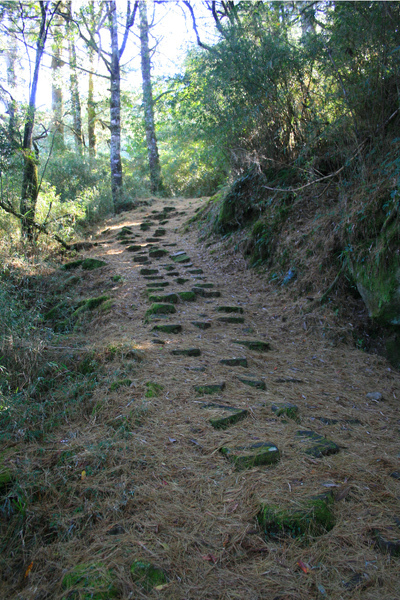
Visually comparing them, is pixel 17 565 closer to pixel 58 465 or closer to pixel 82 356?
pixel 58 465

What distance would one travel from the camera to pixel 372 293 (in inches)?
165

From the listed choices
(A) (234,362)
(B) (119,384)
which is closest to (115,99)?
(A) (234,362)

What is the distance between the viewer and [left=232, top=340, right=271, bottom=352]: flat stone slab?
14.0ft

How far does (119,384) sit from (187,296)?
276 cm

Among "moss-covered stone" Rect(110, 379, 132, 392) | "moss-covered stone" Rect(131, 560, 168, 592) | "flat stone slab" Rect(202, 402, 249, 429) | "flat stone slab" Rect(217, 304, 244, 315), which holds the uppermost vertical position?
"flat stone slab" Rect(217, 304, 244, 315)

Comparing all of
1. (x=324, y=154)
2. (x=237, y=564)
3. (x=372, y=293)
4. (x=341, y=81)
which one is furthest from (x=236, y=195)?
(x=237, y=564)

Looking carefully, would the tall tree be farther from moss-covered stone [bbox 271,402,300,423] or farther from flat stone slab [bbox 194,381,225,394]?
moss-covered stone [bbox 271,402,300,423]

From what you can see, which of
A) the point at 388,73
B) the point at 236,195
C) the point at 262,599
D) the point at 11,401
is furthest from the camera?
the point at 236,195

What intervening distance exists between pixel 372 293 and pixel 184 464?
3.03 m

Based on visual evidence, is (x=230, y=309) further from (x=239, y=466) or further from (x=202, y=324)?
(x=239, y=466)

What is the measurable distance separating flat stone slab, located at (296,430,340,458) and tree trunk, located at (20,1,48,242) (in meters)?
7.22

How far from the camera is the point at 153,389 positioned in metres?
3.06

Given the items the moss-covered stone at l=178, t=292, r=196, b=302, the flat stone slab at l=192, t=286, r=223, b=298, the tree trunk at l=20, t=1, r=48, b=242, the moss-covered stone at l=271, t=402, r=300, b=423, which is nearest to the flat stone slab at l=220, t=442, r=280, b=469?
the moss-covered stone at l=271, t=402, r=300, b=423

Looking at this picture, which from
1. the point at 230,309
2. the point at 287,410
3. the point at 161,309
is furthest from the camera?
the point at 230,309
